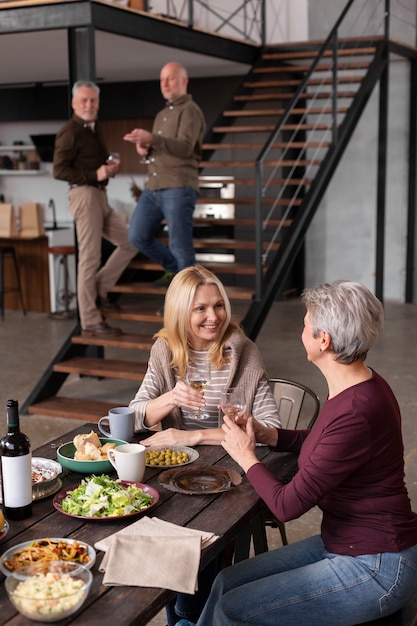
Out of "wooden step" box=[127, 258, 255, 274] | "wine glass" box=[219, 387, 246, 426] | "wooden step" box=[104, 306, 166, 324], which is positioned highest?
"wooden step" box=[127, 258, 255, 274]

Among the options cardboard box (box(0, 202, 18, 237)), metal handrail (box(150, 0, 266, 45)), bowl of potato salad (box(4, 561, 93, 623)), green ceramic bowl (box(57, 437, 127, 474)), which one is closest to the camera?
bowl of potato salad (box(4, 561, 93, 623))

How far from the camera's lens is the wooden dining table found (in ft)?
5.68

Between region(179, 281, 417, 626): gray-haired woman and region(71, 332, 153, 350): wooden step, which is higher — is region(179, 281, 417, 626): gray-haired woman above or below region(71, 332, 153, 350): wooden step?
above

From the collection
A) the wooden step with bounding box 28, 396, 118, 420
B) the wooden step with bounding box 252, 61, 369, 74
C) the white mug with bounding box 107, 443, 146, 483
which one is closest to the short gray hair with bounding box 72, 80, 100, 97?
the wooden step with bounding box 28, 396, 118, 420

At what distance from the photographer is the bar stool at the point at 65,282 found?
941 centimetres

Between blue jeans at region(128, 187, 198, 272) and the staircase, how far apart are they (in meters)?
0.43

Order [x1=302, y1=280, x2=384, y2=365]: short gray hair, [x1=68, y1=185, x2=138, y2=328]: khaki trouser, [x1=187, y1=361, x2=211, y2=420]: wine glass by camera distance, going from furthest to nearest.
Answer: [x1=68, y1=185, x2=138, y2=328]: khaki trouser
[x1=187, y1=361, x2=211, y2=420]: wine glass
[x1=302, y1=280, x2=384, y2=365]: short gray hair

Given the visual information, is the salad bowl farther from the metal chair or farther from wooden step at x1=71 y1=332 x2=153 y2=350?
wooden step at x1=71 y1=332 x2=153 y2=350

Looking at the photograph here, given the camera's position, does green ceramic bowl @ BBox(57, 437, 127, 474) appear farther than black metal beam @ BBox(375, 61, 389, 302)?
No

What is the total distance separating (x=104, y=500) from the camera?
217 cm

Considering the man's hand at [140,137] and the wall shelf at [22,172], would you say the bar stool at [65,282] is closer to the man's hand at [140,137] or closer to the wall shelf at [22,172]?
the wall shelf at [22,172]

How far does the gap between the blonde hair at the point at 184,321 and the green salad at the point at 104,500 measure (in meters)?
0.81

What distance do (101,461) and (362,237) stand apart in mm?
8550

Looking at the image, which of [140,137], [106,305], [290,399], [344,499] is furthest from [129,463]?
[106,305]
